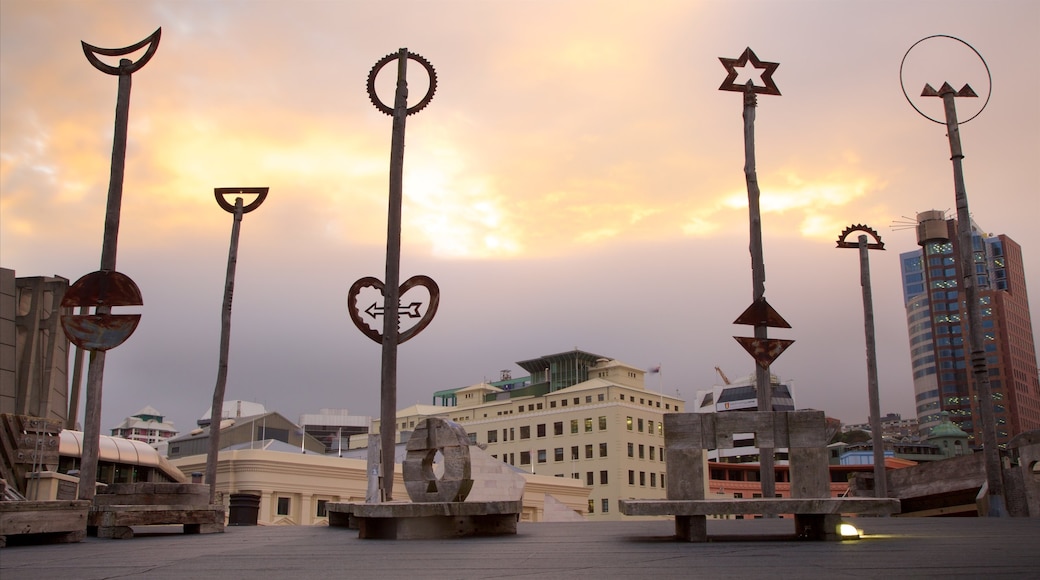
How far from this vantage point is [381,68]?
16.4m

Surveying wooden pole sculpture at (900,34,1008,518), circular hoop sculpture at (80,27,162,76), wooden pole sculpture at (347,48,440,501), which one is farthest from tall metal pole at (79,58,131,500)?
wooden pole sculpture at (900,34,1008,518)

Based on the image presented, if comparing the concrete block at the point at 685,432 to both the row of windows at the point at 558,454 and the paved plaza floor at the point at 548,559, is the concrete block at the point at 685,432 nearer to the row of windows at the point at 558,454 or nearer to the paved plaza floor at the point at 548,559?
the paved plaza floor at the point at 548,559

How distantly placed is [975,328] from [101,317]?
19070 millimetres

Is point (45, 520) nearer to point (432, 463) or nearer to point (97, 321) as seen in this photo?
point (97, 321)

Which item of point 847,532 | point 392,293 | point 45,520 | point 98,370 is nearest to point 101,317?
point 98,370

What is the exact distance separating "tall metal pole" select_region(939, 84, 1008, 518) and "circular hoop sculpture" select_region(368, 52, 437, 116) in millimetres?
13475

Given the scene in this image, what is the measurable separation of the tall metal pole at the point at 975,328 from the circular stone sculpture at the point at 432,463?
44.6ft

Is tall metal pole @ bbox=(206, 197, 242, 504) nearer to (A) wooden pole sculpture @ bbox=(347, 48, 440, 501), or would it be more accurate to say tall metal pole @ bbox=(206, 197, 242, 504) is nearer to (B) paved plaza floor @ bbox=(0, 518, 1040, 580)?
(A) wooden pole sculpture @ bbox=(347, 48, 440, 501)

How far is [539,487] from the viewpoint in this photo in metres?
60.2

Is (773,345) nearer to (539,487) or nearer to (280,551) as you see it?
(280,551)

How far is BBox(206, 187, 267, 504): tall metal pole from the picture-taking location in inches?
888

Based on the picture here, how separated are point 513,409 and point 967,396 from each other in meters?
121

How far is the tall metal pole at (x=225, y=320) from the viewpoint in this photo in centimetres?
2255

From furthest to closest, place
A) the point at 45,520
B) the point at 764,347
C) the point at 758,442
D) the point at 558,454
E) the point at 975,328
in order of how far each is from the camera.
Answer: the point at 558,454 < the point at 975,328 < the point at 764,347 < the point at 45,520 < the point at 758,442
